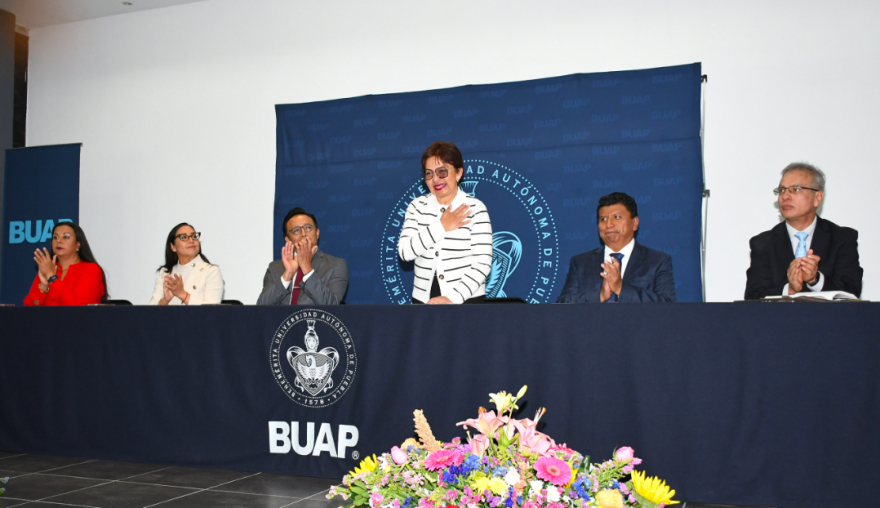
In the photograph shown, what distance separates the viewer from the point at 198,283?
396 cm

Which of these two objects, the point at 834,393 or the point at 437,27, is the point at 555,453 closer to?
the point at 834,393

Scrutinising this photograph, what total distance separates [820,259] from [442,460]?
8.18 feet

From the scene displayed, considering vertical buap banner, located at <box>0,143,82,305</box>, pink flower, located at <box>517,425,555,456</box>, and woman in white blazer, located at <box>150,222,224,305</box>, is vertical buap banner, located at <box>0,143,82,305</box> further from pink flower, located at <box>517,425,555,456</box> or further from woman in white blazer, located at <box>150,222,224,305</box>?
pink flower, located at <box>517,425,555,456</box>

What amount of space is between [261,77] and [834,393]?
12.6 feet

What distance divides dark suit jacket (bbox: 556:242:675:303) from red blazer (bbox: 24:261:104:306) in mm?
2534

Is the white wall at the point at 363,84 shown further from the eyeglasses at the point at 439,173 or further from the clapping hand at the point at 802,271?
the eyeglasses at the point at 439,173

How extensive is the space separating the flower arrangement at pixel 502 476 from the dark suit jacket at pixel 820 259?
7.04 ft

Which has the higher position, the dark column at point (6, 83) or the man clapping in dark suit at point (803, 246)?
the dark column at point (6, 83)

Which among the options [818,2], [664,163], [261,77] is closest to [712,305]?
[664,163]

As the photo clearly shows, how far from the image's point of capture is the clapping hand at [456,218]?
318cm

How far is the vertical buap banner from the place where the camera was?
201 inches

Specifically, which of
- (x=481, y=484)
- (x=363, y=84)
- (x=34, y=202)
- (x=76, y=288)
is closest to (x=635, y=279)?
(x=481, y=484)

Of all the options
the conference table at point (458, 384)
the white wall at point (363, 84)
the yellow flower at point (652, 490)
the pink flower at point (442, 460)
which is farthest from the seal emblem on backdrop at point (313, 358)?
the white wall at point (363, 84)

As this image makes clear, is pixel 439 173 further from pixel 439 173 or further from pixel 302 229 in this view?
pixel 302 229
